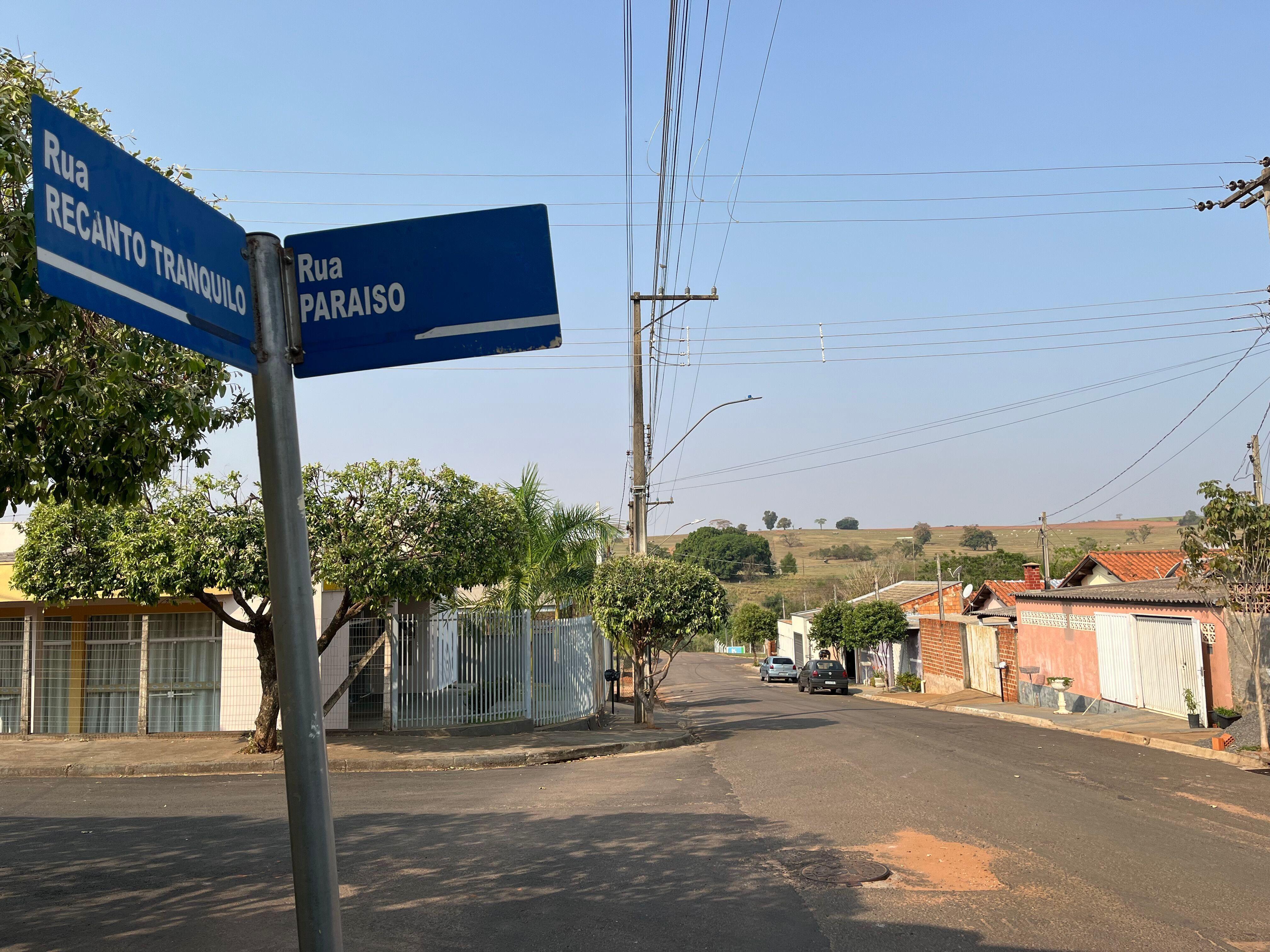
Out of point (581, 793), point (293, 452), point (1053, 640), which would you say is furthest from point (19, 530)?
point (1053, 640)

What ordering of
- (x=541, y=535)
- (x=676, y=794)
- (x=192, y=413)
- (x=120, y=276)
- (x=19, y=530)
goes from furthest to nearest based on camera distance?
1. (x=541, y=535)
2. (x=19, y=530)
3. (x=676, y=794)
4. (x=192, y=413)
5. (x=120, y=276)

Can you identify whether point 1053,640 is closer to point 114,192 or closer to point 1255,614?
point 1255,614

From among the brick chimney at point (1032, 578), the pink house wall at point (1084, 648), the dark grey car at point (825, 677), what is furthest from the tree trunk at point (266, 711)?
the brick chimney at point (1032, 578)

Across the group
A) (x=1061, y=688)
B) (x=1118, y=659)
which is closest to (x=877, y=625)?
(x=1061, y=688)

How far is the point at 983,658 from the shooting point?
3359 centimetres

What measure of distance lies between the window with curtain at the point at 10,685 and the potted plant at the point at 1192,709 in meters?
21.4

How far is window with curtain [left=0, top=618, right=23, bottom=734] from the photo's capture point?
1673cm

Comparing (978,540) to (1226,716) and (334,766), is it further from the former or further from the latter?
(334,766)

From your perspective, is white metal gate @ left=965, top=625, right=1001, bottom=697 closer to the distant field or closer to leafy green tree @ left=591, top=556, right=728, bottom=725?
leafy green tree @ left=591, top=556, right=728, bottom=725

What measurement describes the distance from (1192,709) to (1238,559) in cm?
566

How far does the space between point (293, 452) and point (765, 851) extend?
6677 millimetres

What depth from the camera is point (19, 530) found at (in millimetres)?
15742

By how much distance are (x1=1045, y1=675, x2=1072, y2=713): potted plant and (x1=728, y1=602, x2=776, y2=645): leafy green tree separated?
53.2 m

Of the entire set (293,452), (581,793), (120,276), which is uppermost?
(120,276)
